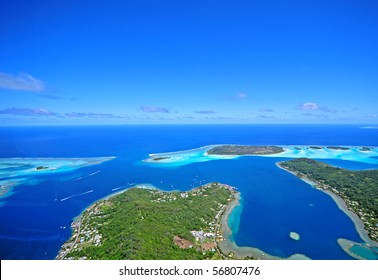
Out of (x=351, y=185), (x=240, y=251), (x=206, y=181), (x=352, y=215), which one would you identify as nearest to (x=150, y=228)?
(x=240, y=251)

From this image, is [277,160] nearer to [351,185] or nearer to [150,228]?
[351,185]

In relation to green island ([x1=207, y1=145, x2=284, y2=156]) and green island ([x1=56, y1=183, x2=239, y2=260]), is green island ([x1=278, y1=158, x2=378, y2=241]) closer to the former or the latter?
green island ([x1=56, y1=183, x2=239, y2=260])

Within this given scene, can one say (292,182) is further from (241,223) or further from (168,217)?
(168,217)

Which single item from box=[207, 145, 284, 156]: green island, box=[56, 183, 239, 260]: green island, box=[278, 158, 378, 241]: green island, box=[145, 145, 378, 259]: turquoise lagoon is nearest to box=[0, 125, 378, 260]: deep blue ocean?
box=[145, 145, 378, 259]: turquoise lagoon

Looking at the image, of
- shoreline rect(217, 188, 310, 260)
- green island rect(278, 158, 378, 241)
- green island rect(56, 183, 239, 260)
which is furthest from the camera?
green island rect(278, 158, 378, 241)

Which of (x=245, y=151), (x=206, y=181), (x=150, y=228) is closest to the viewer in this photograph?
(x=150, y=228)

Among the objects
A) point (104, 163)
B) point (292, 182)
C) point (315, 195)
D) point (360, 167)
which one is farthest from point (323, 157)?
point (104, 163)
